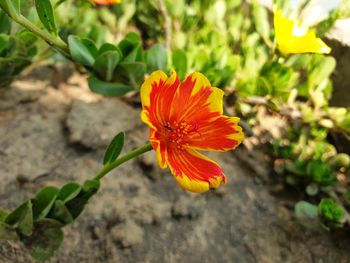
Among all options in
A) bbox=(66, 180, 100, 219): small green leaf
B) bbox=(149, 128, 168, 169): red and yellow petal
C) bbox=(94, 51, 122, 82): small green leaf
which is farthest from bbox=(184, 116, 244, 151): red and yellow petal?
bbox=(94, 51, 122, 82): small green leaf

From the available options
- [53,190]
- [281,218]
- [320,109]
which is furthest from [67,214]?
[320,109]

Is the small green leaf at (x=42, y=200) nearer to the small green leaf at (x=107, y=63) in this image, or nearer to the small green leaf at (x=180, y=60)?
the small green leaf at (x=107, y=63)

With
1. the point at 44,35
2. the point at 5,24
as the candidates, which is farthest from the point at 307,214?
the point at 5,24

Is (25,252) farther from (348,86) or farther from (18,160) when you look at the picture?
(348,86)

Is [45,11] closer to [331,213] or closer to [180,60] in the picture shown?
[180,60]

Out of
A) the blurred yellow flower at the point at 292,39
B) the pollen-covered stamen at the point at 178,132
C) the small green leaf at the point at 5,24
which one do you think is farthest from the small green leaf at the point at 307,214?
the small green leaf at the point at 5,24

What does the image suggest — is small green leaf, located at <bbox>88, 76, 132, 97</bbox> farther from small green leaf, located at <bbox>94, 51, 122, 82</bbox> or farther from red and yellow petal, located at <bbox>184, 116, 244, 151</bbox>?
red and yellow petal, located at <bbox>184, 116, 244, 151</bbox>
